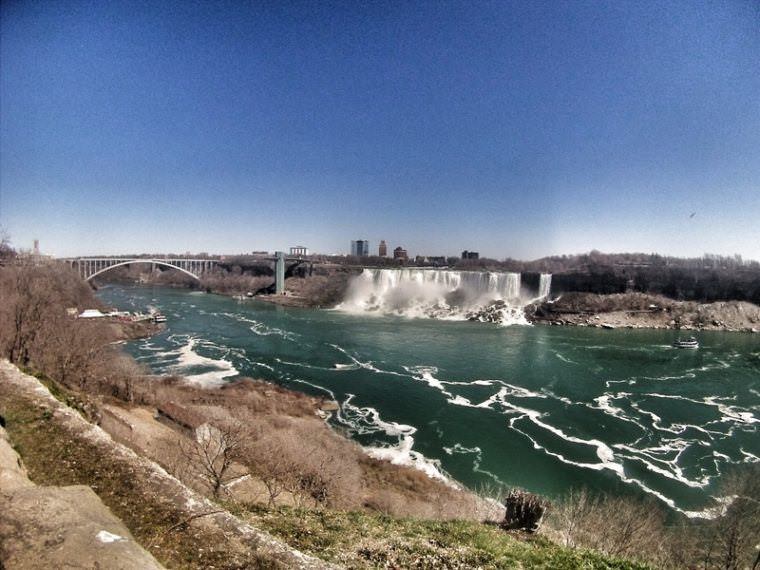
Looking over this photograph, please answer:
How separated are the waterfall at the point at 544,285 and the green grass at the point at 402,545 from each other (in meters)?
50.0

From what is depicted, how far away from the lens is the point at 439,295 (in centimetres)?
5269

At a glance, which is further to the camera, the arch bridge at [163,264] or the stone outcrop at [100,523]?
the arch bridge at [163,264]

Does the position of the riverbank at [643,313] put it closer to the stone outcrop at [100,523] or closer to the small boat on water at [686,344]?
the small boat on water at [686,344]

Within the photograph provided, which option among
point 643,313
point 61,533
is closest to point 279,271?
point 643,313

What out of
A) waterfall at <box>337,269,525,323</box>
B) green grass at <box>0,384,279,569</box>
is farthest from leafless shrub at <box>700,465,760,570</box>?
waterfall at <box>337,269,525,323</box>

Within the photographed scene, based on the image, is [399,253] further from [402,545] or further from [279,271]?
[402,545]

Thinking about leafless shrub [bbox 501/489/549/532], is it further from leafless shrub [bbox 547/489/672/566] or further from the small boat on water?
the small boat on water

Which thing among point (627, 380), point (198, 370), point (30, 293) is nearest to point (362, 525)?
point (30, 293)

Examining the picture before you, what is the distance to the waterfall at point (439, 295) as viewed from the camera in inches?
1905

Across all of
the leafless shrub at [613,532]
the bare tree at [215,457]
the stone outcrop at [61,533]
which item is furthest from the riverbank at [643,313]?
the stone outcrop at [61,533]

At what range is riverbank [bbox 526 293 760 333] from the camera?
4300 cm

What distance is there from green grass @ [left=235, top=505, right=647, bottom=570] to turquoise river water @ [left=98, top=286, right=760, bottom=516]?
670 centimetres

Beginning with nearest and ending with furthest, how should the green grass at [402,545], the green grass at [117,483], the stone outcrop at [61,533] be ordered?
the stone outcrop at [61,533]
the green grass at [117,483]
the green grass at [402,545]

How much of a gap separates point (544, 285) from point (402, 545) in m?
52.5
